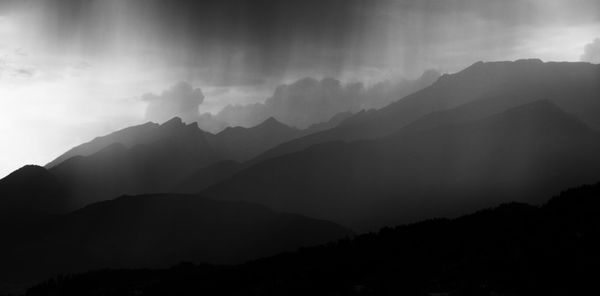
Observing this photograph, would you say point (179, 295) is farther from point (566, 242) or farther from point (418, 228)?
point (566, 242)

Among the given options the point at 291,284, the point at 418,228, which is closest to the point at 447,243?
the point at 418,228

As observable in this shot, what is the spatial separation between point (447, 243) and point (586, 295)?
470 inches

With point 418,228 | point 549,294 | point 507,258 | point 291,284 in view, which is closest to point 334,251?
point 418,228

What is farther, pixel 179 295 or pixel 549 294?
pixel 179 295

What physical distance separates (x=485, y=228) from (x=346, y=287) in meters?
13.0

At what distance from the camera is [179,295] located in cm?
3391

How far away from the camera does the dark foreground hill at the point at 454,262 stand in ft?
76.8

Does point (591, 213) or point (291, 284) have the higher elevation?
point (591, 213)

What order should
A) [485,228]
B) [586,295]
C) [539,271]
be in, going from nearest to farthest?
[586,295], [539,271], [485,228]

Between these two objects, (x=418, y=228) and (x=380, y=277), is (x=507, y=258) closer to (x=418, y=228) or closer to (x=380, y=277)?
(x=380, y=277)

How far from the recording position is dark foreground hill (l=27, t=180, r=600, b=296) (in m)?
23.4

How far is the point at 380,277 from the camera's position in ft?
89.1

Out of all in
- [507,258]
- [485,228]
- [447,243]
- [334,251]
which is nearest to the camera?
[507,258]

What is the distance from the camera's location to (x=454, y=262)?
2781 centimetres
